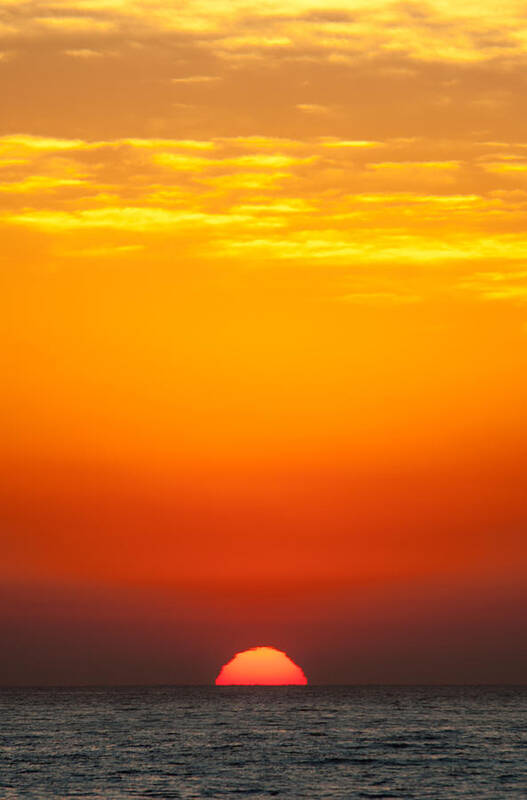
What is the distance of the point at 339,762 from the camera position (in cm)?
9394

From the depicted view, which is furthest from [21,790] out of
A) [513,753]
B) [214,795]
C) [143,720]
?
[143,720]

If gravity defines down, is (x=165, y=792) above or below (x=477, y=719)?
below

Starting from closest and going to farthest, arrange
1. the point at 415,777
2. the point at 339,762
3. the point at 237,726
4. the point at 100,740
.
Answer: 1. the point at 415,777
2. the point at 339,762
3. the point at 100,740
4. the point at 237,726

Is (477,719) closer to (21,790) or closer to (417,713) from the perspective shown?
(417,713)

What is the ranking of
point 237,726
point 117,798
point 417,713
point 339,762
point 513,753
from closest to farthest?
point 117,798, point 339,762, point 513,753, point 237,726, point 417,713

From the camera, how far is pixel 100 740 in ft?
399

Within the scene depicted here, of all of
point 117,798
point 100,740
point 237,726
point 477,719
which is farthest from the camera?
point 477,719

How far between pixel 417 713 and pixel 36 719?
60.6 metres

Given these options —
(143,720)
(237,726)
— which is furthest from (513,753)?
(143,720)

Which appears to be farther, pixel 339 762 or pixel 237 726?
pixel 237 726

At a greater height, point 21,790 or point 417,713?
point 417,713

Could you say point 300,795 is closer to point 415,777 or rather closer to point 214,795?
point 214,795

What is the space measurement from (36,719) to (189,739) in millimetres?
59952

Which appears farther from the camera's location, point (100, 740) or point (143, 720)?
point (143, 720)
